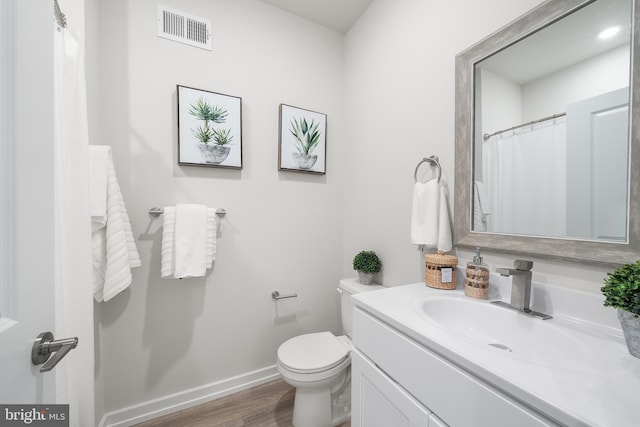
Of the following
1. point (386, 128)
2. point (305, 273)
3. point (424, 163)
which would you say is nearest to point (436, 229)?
point (424, 163)

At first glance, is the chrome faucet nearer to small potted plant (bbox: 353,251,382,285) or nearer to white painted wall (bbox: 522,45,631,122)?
white painted wall (bbox: 522,45,631,122)

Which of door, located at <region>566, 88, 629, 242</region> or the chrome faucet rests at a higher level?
door, located at <region>566, 88, 629, 242</region>

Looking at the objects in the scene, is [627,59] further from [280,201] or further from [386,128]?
[280,201]

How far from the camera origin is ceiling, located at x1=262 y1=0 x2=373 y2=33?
5.39 ft

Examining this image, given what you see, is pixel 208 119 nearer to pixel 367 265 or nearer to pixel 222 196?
pixel 222 196

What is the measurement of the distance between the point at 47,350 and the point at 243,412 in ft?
4.25

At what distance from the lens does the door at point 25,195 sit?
41 cm

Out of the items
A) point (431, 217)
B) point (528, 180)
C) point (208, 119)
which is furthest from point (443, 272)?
point (208, 119)

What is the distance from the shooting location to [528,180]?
0.92m

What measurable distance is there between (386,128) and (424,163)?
1.25ft

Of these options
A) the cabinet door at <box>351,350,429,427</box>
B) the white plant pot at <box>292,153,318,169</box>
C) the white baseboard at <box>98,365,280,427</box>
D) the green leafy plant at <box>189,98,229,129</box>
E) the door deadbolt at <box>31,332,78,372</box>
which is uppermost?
the green leafy plant at <box>189,98,229,129</box>

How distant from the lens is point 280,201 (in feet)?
5.67

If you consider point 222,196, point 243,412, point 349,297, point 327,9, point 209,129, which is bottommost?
point 243,412

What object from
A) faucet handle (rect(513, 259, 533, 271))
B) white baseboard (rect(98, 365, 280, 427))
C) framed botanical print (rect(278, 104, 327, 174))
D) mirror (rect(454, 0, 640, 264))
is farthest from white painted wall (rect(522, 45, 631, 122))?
white baseboard (rect(98, 365, 280, 427))
